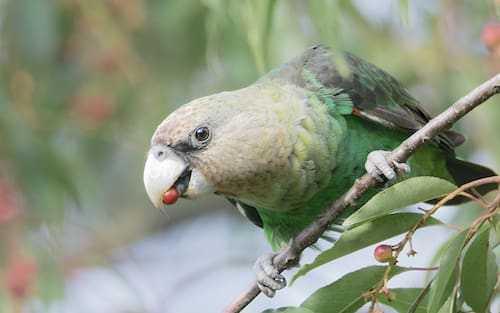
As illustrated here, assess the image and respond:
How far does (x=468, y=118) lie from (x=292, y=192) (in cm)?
216

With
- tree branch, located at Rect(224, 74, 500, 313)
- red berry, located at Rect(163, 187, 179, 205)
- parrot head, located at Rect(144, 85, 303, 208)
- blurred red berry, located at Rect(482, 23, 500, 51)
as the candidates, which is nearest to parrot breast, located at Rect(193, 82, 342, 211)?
parrot head, located at Rect(144, 85, 303, 208)

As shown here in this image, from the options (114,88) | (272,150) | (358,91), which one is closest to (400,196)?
(272,150)

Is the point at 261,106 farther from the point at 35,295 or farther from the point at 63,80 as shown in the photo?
the point at 63,80

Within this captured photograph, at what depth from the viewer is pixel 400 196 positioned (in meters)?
2.02

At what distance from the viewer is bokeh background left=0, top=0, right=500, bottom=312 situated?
12.6ft

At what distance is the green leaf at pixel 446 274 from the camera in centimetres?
185

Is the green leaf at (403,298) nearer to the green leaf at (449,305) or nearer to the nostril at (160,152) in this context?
the green leaf at (449,305)

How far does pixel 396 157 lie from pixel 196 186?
563mm

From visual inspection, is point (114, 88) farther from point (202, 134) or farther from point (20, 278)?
point (202, 134)

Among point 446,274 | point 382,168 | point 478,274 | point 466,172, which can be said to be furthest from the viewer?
point 466,172

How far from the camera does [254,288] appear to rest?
2232 mm

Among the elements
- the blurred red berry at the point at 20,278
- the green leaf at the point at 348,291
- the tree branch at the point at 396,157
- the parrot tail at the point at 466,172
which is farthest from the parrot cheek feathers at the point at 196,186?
the blurred red berry at the point at 20,278

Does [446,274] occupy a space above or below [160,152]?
below

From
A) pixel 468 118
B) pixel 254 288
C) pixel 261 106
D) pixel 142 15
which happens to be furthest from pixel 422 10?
pixel 254 288
